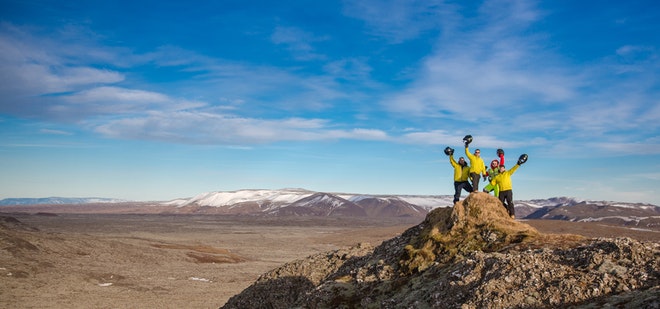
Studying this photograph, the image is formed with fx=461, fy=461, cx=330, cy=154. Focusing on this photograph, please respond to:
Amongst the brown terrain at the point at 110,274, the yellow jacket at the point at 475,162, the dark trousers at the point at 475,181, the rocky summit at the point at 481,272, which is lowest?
the brown terrain at the point at 110,274

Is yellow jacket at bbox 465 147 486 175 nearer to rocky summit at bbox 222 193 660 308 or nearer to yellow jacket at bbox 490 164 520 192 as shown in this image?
yellow jacket at bbox 490 164 520 192

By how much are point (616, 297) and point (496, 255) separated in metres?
2.42

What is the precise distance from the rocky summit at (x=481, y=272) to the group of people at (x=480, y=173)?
9.76 ft

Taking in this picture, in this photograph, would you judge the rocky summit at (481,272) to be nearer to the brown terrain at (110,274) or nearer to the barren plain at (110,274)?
the brown terrain at (110,274)

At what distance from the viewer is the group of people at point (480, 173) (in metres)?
15.6

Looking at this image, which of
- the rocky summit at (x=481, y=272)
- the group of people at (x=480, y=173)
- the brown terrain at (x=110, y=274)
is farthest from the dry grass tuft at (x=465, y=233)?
the brown terrain at (x=110, y=274)

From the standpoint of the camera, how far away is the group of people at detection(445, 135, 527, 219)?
51.1 feet

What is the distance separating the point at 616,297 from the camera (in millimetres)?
7109

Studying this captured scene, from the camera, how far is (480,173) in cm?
1598

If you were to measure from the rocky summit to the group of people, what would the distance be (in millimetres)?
2974

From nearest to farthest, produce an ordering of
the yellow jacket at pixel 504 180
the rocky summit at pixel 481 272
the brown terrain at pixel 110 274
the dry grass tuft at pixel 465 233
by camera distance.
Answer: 1. the rocky summit at pixel 481 272
2. the dry grass tuft at pixel 465 233
3. the yellow jacket at pixel 504 180
4. the brown terrain at pixel 110 274

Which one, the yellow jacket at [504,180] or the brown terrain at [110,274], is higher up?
the yellow jacket at [504,180]

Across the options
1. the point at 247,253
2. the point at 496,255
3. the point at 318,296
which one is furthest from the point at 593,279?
the point at 247,253

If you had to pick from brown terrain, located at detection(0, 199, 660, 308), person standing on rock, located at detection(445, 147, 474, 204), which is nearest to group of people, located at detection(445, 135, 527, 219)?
person standing on rock, located at detection(445, 147, 474, 204)
